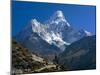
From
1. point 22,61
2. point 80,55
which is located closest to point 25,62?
point 22,61

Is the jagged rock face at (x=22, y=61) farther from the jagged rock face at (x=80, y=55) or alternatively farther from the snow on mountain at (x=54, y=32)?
the jagged rock face at (x=80, y=55)

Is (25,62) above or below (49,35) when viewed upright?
below

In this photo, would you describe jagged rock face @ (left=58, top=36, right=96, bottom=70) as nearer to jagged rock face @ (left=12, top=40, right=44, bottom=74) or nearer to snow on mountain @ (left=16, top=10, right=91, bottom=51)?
snow on mountain @ (left=16, top=10, right=91, bottom=51)

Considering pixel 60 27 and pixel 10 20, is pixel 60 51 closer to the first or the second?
pixel 60 27

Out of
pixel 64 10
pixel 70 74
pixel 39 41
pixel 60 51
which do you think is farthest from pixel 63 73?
pixel 64 10

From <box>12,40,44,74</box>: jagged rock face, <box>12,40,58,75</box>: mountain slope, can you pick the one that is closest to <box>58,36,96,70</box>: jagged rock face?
<box>12,40,58,75</box>: mountain slope

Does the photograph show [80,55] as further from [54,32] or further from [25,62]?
[25,62]
